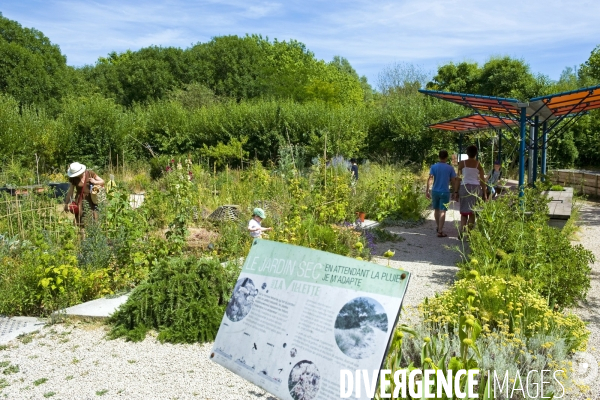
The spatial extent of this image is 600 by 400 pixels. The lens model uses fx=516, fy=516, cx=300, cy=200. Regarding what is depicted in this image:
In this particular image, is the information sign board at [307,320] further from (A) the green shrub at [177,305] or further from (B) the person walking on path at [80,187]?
(B) the person walking on path at [80,187]

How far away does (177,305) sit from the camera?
14.9ft

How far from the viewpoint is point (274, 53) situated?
46219mm

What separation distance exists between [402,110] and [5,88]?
86.0ft

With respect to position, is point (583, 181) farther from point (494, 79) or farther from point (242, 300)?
point (242, 300)

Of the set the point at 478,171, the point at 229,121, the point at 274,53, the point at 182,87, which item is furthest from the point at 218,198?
the point at 274,53

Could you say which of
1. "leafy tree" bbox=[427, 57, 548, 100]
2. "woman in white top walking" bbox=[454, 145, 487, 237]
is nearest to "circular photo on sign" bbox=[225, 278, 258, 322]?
"woman in white top walking" bbox=[454, 145, 487, 237]

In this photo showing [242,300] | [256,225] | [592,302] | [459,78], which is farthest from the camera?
[459,78]

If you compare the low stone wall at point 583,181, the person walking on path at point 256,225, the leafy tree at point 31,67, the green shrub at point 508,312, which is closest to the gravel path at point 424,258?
the green shrub at point 508,312

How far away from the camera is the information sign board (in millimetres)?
2111

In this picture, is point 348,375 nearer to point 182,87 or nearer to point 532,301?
point 532,301

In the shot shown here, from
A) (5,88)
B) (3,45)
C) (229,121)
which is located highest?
(3,45)

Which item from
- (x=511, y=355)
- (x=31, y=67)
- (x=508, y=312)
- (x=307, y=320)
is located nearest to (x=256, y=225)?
(x=508, y=312)

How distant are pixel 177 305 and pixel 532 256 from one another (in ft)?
11.5

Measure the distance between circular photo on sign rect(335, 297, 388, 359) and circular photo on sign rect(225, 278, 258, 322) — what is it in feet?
1.80
